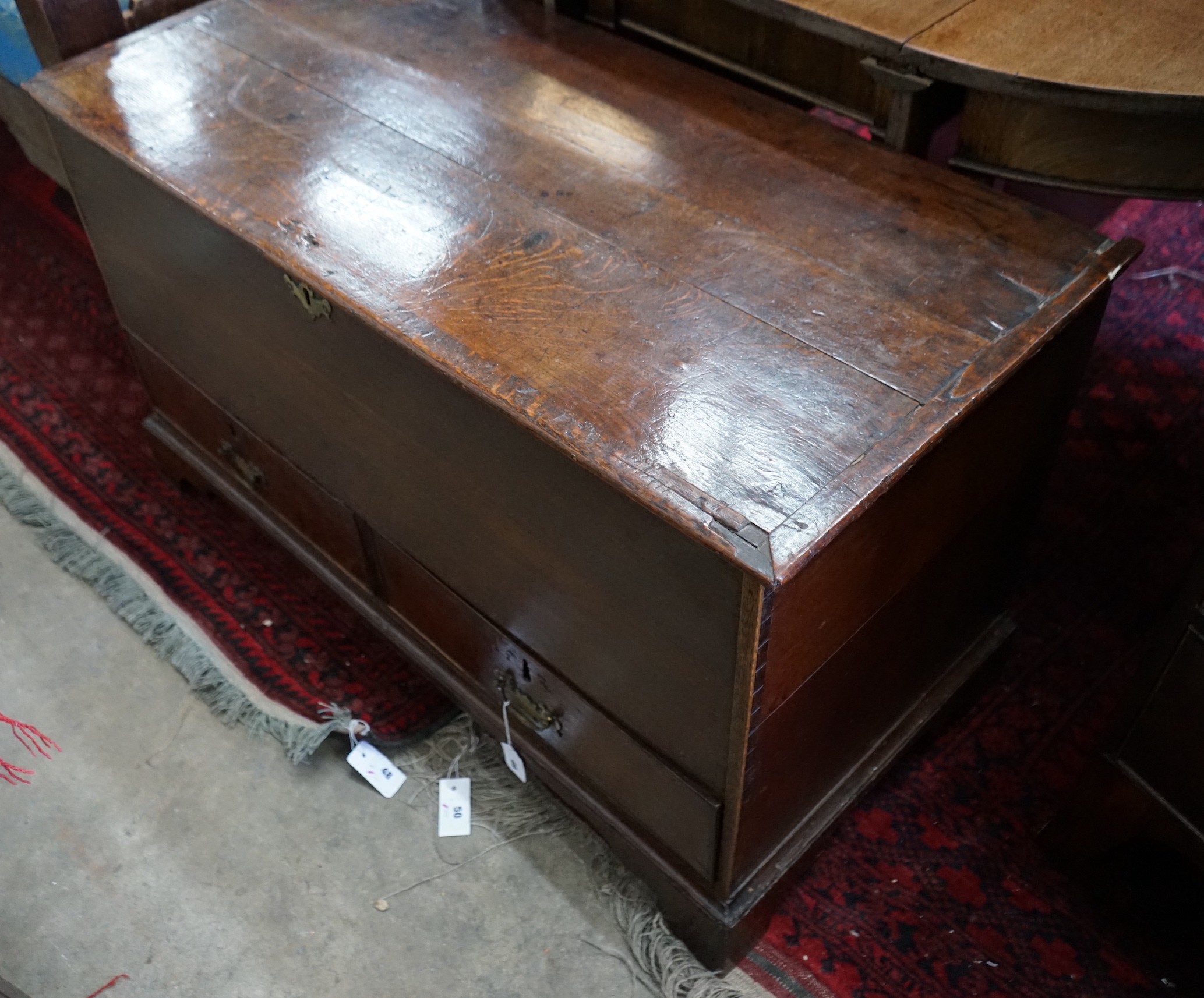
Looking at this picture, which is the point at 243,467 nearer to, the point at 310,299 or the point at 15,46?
the point at 310,299

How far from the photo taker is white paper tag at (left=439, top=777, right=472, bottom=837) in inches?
52.9

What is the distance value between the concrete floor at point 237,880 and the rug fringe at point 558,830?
2cm

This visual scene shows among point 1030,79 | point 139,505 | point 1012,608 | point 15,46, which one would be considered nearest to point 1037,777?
Answer: point 1012,608

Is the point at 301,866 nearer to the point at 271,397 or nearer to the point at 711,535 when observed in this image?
the point at 271,397

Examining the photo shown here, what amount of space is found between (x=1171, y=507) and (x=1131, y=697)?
689mm

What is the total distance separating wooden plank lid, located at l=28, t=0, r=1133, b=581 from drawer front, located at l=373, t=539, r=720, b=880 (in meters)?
0.35

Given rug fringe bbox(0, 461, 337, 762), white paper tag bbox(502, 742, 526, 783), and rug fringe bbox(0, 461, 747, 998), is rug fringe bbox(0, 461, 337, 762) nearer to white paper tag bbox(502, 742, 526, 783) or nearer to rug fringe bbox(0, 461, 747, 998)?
rug fringe bbox(0, 461, 747, 998)

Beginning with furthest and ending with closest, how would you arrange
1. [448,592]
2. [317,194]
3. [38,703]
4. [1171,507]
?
[1171,507]
[38,703]
[448,592]
[317,194]

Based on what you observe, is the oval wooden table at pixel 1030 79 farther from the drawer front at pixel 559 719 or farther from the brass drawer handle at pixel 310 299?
the drawer front at pixel 559 719

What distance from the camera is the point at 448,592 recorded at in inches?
48.9

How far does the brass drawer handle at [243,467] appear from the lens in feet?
4.86

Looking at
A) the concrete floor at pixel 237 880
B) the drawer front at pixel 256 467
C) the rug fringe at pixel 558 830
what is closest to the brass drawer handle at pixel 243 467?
the drawer front at pixel 256 467

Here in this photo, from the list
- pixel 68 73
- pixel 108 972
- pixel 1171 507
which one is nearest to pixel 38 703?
pixel 108 972

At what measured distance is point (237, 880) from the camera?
1.30 m
